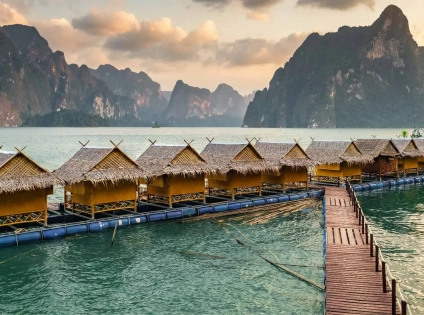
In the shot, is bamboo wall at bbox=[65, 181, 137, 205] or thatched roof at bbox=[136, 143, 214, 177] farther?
thatched roof at bbox=[136, 143, 214, 177]

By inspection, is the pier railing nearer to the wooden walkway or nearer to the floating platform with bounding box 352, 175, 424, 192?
the wooden walkway

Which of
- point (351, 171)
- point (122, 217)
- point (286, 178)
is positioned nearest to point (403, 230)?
point (286, 178)

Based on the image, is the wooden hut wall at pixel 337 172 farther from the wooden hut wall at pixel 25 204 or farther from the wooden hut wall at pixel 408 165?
the wooden hut wall at pixel 25 204

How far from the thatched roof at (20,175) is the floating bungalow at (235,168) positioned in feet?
32.3

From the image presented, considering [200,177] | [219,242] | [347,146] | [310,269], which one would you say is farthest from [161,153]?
[347,146]

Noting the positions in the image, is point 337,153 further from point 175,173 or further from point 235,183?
point 175,173

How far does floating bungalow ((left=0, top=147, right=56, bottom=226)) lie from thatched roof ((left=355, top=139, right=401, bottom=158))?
27154 mm

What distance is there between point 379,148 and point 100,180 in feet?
86.0

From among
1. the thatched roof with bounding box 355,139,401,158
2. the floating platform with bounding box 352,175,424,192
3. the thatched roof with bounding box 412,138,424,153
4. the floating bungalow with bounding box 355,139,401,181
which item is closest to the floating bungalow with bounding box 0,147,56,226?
the floating platform with bounding box 352,175,424,192

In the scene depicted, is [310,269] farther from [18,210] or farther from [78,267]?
[18,210]

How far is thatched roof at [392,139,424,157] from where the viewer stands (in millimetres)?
40844

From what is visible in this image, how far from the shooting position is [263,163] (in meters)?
29.0

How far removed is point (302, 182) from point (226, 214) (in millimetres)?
8871

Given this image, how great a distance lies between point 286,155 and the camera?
3055 centimetres
